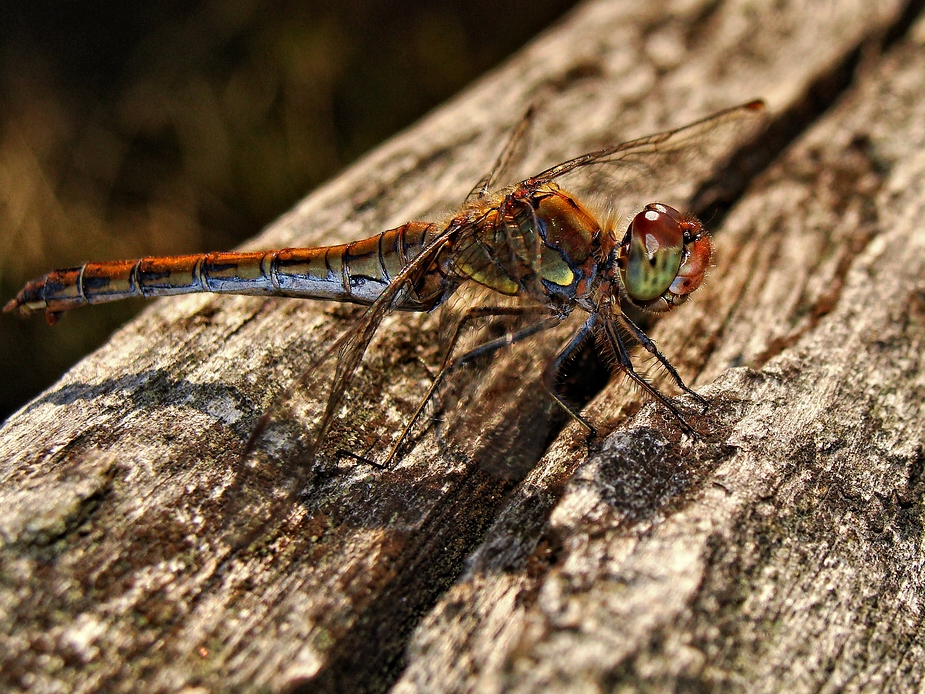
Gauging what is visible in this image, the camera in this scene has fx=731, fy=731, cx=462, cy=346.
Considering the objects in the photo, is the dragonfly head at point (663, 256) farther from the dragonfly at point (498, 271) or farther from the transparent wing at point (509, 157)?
the transparent wing at point (509, 157)

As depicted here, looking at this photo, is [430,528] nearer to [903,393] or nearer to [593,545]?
[593,545]

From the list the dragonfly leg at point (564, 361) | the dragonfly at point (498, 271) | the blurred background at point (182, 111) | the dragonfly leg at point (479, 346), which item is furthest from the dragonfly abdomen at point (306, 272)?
the blurred background at point (182, 111)

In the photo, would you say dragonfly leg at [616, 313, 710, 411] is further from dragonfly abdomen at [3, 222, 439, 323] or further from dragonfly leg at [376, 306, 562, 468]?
dragonfly abdomen at [3, 222, 439, 323]

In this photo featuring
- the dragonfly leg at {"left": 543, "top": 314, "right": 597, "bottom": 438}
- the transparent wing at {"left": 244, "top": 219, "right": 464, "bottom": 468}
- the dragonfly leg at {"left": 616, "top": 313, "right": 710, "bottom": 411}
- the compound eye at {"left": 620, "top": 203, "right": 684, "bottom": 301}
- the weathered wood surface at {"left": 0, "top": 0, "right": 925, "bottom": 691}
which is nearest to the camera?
the weathered wood surface at {"left": 0, "top": 0, "right": 925, "bottom": 691}

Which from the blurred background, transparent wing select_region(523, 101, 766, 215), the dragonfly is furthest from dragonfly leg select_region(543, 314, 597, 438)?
the blurred background

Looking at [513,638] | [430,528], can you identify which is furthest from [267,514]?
[513,638]

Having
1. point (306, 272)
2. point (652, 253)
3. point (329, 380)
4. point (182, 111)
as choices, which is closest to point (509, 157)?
point (652, 253)
